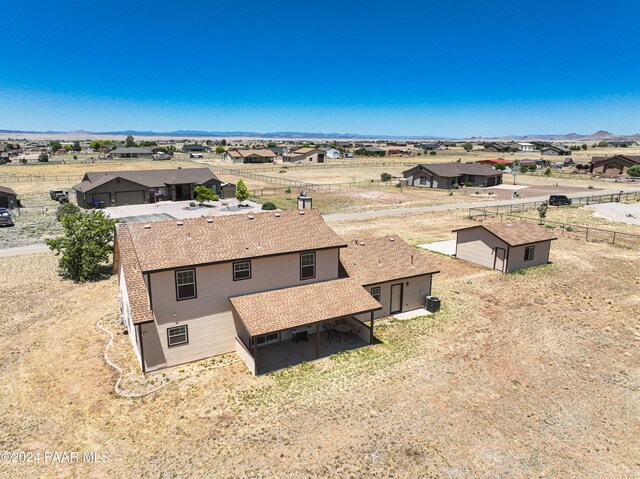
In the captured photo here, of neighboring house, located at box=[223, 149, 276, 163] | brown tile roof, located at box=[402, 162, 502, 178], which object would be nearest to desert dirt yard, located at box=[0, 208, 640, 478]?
brown tile roof, located at box=[402, 162, 502, 178]

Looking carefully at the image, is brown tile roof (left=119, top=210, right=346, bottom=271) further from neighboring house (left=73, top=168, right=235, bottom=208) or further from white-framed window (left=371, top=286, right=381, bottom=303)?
neighboring house (left=73, top=168, right=235, bottom=208)

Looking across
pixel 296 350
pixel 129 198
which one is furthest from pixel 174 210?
pixel 296 350

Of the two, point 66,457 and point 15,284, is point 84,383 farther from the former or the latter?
point 15,284

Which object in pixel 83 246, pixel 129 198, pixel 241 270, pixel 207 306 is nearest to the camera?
pixel 207 306

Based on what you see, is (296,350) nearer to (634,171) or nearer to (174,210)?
(174,210)

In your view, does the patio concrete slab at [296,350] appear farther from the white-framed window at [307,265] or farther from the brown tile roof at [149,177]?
the brown tile roof at [149,177]

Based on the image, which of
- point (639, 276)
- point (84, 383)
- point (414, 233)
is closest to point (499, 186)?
point (414, 233)
